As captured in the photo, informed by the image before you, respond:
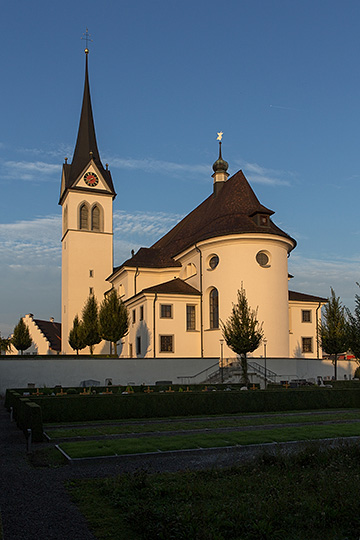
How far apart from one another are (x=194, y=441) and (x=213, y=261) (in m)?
30.5

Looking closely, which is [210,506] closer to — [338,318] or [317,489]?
[317,489]

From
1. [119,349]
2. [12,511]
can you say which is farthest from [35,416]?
[119,349]

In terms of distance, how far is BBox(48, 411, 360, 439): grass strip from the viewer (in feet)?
53.1

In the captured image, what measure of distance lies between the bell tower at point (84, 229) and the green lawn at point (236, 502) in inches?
1936

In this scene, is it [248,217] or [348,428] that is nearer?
[348,428]

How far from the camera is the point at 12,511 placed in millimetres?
8094

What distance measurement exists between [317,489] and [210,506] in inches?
79.6

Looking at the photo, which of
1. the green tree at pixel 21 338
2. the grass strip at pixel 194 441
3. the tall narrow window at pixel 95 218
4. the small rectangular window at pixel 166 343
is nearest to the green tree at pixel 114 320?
the small rectangular window at pixel 166 343

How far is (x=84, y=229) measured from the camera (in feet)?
197

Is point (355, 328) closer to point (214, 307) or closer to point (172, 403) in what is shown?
point (172, 403)

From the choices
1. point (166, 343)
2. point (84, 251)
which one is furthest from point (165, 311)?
point (84, 251)

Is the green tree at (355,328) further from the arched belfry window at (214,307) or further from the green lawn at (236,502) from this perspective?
the arched belfry window at (214,307)

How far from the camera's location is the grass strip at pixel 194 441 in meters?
12.7

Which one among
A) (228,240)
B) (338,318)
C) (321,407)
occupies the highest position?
(228,240)
